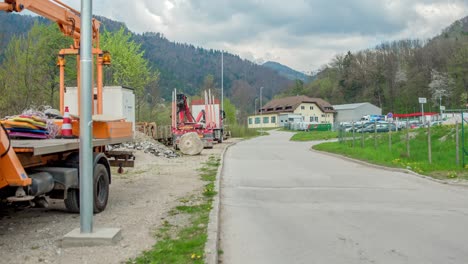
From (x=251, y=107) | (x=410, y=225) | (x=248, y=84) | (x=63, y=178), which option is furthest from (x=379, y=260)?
(x=248, y=84)

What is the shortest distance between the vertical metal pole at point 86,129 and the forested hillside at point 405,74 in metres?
78.6

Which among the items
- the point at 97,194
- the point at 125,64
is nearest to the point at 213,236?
the point at 97,194

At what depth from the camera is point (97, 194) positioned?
332 inches

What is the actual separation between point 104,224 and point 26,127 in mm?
1912

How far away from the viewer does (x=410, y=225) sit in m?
7.57

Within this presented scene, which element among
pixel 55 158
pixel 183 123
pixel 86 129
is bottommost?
pixel 55 158

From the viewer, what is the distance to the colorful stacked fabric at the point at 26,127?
6973 mm

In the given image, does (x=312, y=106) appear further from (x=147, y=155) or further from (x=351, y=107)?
(x=147, y=155)

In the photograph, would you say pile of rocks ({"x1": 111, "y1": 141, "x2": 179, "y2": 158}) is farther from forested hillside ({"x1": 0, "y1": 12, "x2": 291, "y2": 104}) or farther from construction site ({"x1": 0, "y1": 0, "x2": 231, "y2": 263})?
forested hillside ({"x1": 0, "y1": 12, "x2": 291, "y2": 104})

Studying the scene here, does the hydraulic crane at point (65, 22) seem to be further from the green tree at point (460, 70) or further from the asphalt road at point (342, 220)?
the green tree at point (460, 70)

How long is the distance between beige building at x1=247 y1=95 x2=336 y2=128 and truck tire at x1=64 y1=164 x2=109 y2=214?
310 feet

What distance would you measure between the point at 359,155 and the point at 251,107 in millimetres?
105042

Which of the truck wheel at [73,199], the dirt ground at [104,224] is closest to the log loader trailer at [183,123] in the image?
the dirt ground at [104,224]

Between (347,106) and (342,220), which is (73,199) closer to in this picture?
(342,220)
